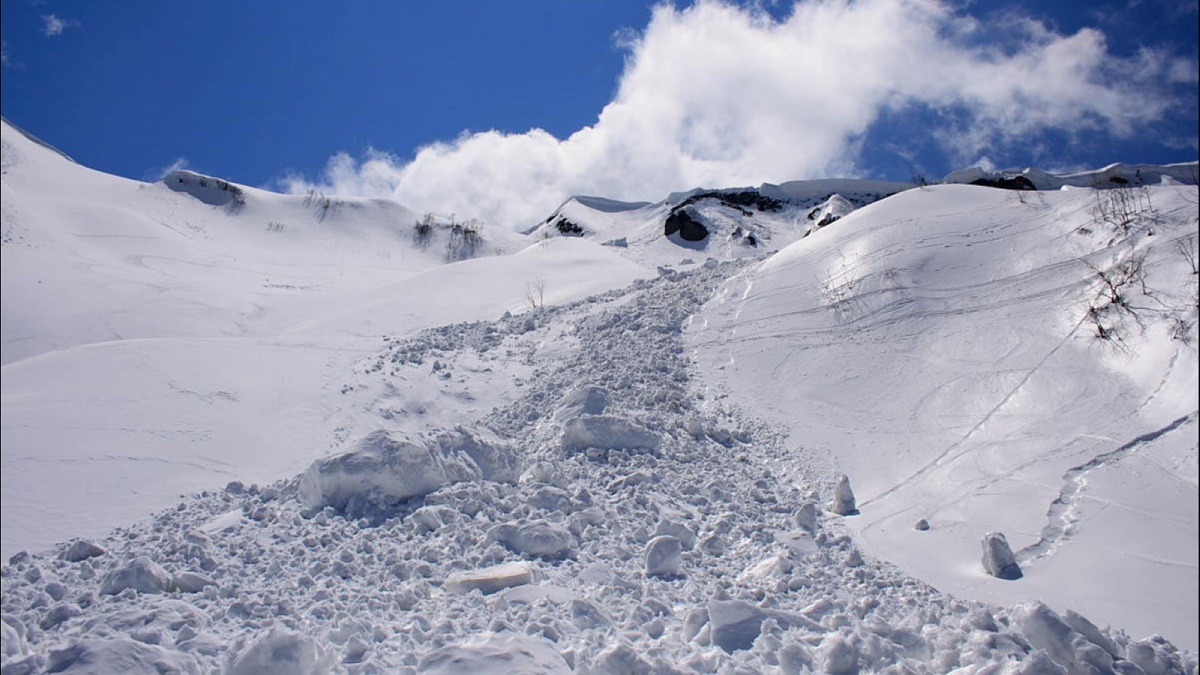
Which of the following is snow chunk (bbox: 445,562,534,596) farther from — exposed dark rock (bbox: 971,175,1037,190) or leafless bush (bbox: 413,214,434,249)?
exposed dark rock (bbox: 971,175,1037,190)

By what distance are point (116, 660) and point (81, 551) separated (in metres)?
1.27

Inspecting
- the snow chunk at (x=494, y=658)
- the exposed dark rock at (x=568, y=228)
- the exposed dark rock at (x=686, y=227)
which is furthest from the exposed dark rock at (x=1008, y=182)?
the snow chunk at (x=494, y=658)

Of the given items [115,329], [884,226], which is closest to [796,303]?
[884,226]

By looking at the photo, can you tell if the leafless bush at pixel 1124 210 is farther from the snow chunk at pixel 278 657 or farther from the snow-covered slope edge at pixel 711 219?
the snow-covered slope edge at pixel 711 219

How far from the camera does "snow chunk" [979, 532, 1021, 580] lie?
13.6 ft

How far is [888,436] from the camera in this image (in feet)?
19.8

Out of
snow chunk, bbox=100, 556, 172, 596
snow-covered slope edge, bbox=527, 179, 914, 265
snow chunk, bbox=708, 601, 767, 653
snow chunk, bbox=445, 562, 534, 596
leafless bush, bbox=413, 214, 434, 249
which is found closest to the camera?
snow chunk, bbox=708, 601, 767, 653

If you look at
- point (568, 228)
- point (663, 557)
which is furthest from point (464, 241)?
point (663, 557)

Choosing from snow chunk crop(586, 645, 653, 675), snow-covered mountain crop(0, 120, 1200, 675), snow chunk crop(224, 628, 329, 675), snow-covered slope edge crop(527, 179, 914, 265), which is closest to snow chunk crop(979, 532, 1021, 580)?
snow-covered mountain crop(0, 120, 1200, 675)

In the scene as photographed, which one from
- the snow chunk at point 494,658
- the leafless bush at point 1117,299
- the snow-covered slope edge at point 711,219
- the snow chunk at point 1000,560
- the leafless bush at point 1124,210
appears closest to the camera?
the snow chunk at point 494,658

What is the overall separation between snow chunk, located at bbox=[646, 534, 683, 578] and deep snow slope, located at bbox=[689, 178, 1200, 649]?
126cm

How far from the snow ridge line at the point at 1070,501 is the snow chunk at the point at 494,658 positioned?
8.99 ft

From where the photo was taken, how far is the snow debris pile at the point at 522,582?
326 cm

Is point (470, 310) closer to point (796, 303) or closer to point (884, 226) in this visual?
point (796, 303)
